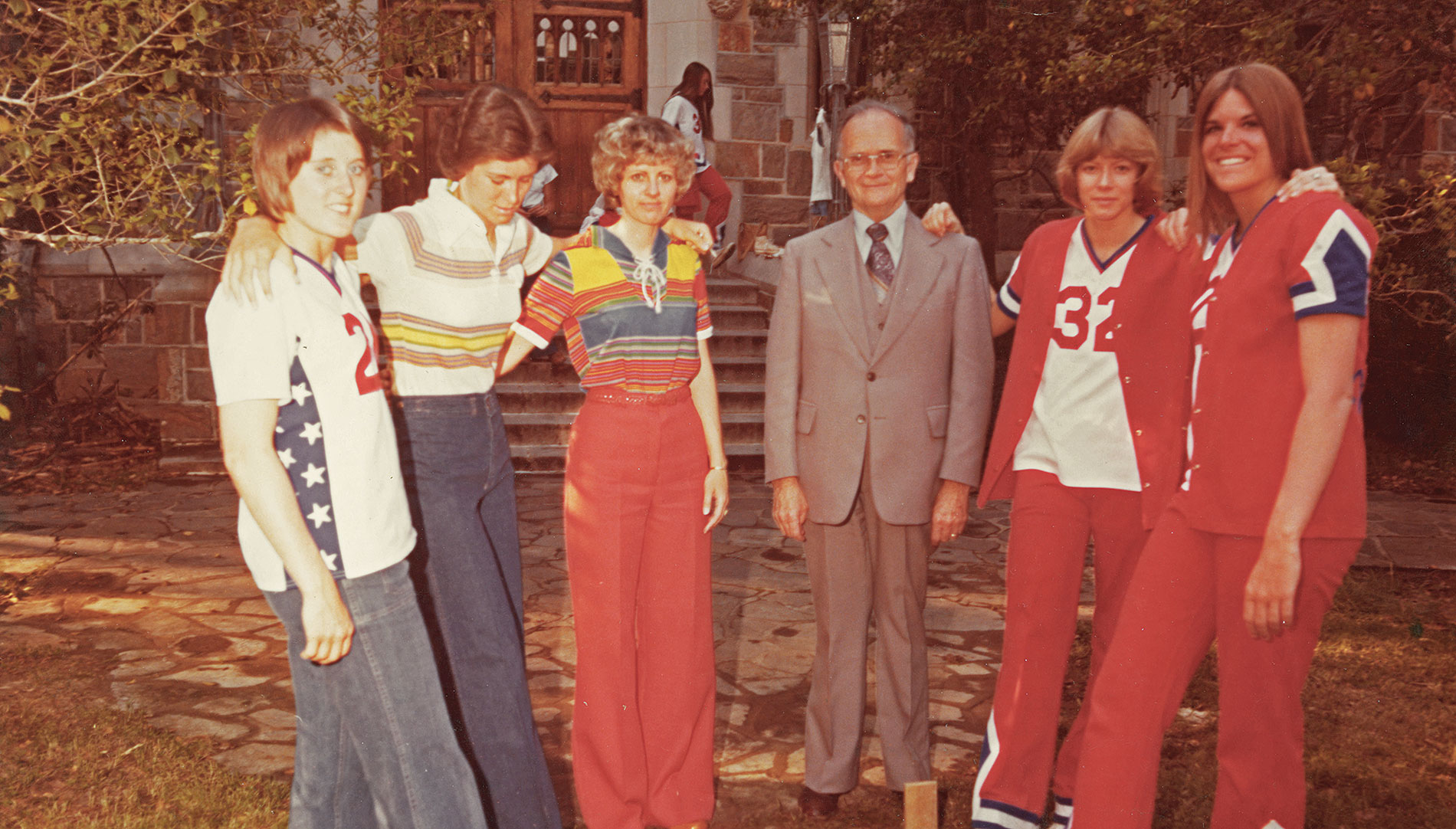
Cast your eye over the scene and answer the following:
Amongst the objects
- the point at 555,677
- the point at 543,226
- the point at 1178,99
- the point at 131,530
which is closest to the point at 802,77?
the point at 543,226

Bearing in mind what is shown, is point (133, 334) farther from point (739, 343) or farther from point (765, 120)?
point (765, 120)

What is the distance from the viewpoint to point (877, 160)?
3387 mm

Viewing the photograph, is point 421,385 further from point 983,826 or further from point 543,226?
point 543,226

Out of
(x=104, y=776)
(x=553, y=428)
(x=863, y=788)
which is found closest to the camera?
(x=863, y=788)

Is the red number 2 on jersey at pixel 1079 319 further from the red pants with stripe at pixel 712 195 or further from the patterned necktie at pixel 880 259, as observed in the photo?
the red pants with stripe at pixel 712 195

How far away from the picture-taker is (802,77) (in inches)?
467

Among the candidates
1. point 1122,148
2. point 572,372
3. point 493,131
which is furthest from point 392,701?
point 572,372

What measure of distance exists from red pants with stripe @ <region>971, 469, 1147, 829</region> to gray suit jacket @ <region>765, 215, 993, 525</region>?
30cm

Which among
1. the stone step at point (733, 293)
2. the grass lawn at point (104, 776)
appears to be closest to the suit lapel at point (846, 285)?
the grass lawn at point (104, 776)

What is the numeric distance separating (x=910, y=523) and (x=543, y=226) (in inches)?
323

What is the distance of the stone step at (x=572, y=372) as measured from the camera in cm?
988

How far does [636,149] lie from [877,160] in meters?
0.72

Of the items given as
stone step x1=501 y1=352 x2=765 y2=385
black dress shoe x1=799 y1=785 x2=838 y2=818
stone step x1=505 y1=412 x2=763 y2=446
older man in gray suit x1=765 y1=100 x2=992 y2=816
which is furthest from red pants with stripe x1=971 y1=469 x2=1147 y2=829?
stone step x1=501 y1=352 x2=765 y2=385

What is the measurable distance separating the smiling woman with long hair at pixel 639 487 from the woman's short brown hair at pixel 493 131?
0.91 feet
